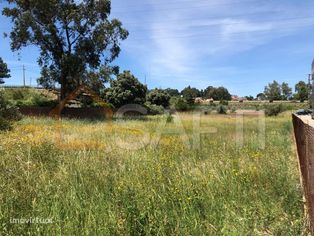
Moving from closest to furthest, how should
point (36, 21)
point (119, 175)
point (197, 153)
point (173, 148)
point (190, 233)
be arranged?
point (190, 233)
point (119, 175)
point (197, 153)
point (173, 148)
point (36, 21)

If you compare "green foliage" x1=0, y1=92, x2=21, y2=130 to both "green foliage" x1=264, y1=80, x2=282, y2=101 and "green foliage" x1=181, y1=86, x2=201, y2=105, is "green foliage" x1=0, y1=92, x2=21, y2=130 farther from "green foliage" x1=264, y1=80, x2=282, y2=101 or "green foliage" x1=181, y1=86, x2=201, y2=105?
"green foliage" x1=264, y1=80, x2=282, y2=101

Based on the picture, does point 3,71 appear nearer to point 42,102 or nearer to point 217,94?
point 42,102

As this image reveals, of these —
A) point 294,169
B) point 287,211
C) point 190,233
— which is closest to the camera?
point 190,233

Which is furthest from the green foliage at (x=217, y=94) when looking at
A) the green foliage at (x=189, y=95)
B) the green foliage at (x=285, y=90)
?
the green foliage at (x=285, y=90)

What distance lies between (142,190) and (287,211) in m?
1.83

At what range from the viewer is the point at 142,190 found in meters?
4.63

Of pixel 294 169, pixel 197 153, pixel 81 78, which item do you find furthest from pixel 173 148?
pixel 81 78

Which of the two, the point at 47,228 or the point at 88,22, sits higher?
the point at 88,22

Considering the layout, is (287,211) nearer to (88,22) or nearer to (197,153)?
(197,153)

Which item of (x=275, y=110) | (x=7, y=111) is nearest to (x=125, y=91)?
(x=275, y=110)

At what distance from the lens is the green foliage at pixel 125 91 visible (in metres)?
42.8

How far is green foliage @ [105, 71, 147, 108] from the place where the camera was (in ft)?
140

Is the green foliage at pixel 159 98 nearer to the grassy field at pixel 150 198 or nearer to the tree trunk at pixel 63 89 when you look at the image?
the tree trunk at pixel 63 89

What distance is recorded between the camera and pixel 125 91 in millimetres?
43031
